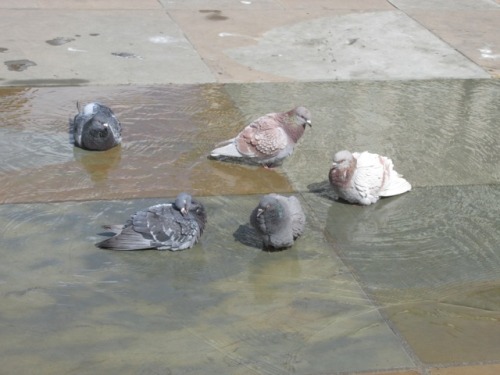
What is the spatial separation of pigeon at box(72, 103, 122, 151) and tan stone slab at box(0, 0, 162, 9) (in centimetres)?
426

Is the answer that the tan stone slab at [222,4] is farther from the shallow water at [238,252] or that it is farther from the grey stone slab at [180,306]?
the grey stone slab at [180,306]

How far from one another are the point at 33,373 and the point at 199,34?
675cm

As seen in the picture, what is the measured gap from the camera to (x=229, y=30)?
1122 centimetres

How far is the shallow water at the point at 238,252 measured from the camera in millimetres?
5281

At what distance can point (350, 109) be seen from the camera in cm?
902

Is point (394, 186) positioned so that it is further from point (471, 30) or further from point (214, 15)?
point (214, 15)

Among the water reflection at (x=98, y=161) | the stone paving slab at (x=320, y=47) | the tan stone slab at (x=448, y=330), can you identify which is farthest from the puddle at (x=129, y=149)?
the tan stone slab at (x=448, y=330)

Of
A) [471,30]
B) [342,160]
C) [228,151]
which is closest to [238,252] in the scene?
[342,160]

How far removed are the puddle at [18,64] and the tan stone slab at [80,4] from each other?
2.07 m

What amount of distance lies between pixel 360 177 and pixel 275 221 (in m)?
1.07

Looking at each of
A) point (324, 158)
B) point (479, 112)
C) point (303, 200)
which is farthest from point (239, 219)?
point (479, 112)

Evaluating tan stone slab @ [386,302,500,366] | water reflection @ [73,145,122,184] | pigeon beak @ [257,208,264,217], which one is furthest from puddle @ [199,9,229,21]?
tan stone slab @ [386,302,500,366]

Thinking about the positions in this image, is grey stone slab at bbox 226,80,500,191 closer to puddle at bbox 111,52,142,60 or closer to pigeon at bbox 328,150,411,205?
pigeon at bbox 328,150,411,205

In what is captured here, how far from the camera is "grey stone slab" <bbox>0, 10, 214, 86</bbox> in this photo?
374 inches
